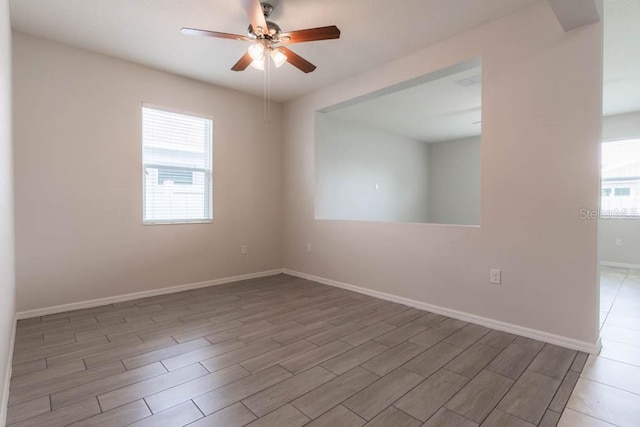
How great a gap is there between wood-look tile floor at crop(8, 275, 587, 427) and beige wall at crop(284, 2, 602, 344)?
302mm

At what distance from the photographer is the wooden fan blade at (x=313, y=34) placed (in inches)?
88.4

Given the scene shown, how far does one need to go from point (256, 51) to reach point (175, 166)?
197 centimetres

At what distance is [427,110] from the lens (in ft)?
16.9

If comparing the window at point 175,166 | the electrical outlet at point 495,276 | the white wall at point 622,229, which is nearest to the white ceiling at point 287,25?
the window at point 175,166

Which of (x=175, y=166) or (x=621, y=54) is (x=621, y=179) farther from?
(x=175, y=166)

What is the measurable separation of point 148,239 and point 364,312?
260 cm

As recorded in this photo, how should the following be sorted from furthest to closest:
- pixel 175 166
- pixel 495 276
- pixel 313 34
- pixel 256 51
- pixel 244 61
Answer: pixel 175 166, pixel 244 61, pixel 495 276, pixel 256 51, pixel 313 34

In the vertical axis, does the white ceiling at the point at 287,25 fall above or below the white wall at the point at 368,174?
above

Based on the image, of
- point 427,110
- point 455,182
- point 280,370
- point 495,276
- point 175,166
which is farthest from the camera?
point 455,182

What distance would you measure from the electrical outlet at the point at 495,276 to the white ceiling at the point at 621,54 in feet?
7.44

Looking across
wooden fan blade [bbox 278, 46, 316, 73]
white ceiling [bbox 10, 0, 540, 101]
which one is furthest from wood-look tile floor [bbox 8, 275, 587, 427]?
white ceiling [bbox 10, 0, 540, 101]

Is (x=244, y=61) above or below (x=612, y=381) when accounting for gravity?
above

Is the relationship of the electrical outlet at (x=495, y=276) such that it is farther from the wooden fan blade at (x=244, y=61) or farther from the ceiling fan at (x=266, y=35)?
the wooden fan blade at (x=244, y=61)

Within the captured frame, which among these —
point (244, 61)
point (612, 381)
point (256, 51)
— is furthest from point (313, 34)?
point (612, 381)
